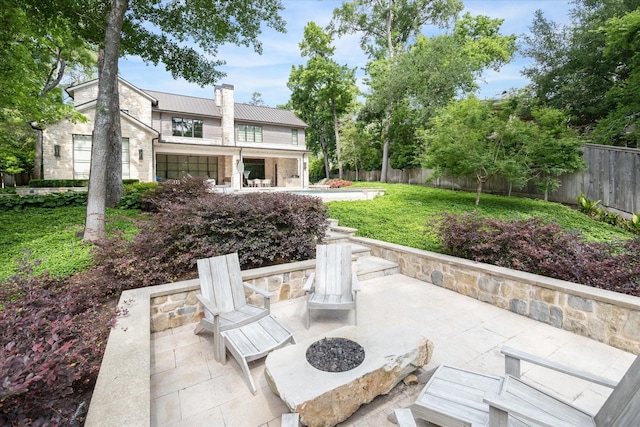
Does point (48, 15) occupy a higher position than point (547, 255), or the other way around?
point (48, 15)

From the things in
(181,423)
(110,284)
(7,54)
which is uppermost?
(7,54)

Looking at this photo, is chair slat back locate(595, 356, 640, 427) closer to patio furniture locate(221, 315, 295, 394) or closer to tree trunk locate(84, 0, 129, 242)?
patio furniture locate(221, 315, 295, 394)

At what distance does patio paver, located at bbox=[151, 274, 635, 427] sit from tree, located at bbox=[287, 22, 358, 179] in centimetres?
2035

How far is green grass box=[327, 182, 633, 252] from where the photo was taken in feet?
22.3

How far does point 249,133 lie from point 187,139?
4.15 m

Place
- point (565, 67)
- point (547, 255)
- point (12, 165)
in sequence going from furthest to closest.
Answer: point (12, 165), point (565, 67), point (547, 255)

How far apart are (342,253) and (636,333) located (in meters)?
3.25

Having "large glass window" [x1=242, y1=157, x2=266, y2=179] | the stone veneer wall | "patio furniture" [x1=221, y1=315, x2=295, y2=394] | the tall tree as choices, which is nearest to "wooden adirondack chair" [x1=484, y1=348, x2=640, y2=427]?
"patio furniture" [x1=221, y1=315, x2=295, y2=394]

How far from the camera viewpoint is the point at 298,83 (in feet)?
84.0

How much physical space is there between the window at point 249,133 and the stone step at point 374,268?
17.1m

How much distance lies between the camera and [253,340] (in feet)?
9.12

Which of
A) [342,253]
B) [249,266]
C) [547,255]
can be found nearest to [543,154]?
[547,255]

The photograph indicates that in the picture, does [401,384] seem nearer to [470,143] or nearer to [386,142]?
[470,143]

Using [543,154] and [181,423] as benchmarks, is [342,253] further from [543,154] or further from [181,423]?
[543,154]
